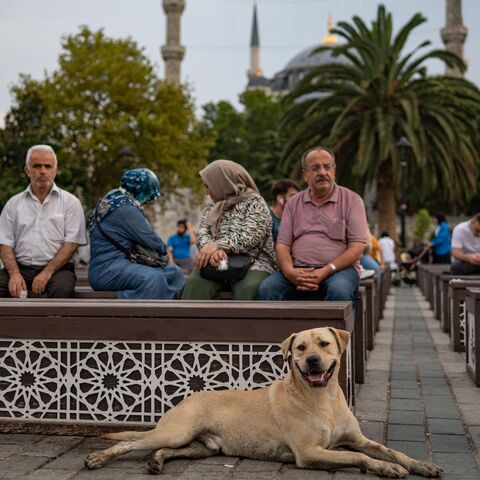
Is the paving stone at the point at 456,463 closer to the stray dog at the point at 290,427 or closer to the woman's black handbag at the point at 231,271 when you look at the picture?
the stray dog at the point at 290,427

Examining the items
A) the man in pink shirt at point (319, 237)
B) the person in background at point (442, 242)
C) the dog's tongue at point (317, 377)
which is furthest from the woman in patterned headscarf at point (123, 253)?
the person in background at point (442, 242)

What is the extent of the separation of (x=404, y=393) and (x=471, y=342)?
37.2 inches

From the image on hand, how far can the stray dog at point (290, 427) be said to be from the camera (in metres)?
4.06

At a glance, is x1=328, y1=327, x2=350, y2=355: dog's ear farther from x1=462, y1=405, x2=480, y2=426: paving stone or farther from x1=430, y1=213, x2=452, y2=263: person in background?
x1=430, y1=213, x2=452, y2=263: person in background

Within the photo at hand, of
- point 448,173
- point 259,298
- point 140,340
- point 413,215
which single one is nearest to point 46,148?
point 259,298

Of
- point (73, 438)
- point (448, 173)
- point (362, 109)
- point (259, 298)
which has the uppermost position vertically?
point (362, 109)

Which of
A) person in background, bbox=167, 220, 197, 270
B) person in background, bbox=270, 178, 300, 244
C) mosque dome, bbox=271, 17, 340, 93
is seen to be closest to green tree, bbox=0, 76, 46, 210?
person in background, bbox=167, 220, 197, 270

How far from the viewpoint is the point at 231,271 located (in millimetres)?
6309

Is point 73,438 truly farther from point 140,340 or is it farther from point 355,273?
point 355,273

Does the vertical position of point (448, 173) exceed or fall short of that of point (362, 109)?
it falls short

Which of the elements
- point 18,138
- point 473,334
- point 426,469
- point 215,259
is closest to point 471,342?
point 473,334

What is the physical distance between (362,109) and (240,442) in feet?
80.3

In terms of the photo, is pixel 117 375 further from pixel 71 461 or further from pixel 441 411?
pixel 441 411

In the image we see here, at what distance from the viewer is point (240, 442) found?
436 centimetres
